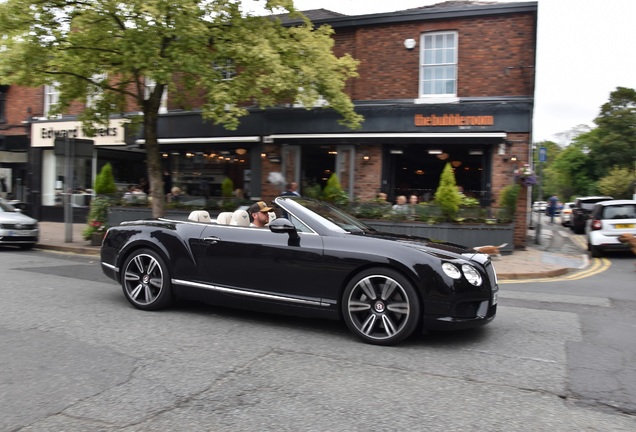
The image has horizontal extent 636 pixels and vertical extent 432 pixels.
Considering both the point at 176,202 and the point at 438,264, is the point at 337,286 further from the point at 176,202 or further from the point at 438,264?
the point at 176,202

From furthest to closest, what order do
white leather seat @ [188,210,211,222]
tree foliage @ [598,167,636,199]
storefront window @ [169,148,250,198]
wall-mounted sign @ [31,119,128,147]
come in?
tree foliage @ [598,167,636,199], wall-mounted sign @ [31,119,128,147], storefront window @ [169,148,250,198], white leather seat @ [188,210,211,222]

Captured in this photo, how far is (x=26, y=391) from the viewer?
3686 mm

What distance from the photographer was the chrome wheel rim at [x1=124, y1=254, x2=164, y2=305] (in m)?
6.12

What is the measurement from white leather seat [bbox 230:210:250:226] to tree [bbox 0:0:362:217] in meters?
5.80

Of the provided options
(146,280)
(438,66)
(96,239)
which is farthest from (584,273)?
(96,239)

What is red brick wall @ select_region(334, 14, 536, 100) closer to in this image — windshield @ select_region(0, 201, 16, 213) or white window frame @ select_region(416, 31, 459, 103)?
white window frame @ select_region(416, 31, 459, 103)

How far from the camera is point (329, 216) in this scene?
5.69 m

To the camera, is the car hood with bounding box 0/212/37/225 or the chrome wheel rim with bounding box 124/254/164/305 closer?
the chrome wheel rim with bounding box 124/254/164/305

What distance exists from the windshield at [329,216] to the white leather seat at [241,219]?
0.59 metres

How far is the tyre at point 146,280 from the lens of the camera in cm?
604

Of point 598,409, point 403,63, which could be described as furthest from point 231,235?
point 403,63

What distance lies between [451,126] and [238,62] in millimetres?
6587

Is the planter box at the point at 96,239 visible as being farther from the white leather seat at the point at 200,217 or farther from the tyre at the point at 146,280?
the white leather seat at the point at 200,217

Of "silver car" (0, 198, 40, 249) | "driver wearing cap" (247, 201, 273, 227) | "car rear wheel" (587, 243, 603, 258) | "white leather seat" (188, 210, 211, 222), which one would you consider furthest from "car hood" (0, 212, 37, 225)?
"car rear wheel" (587, 243, 603, 258)
